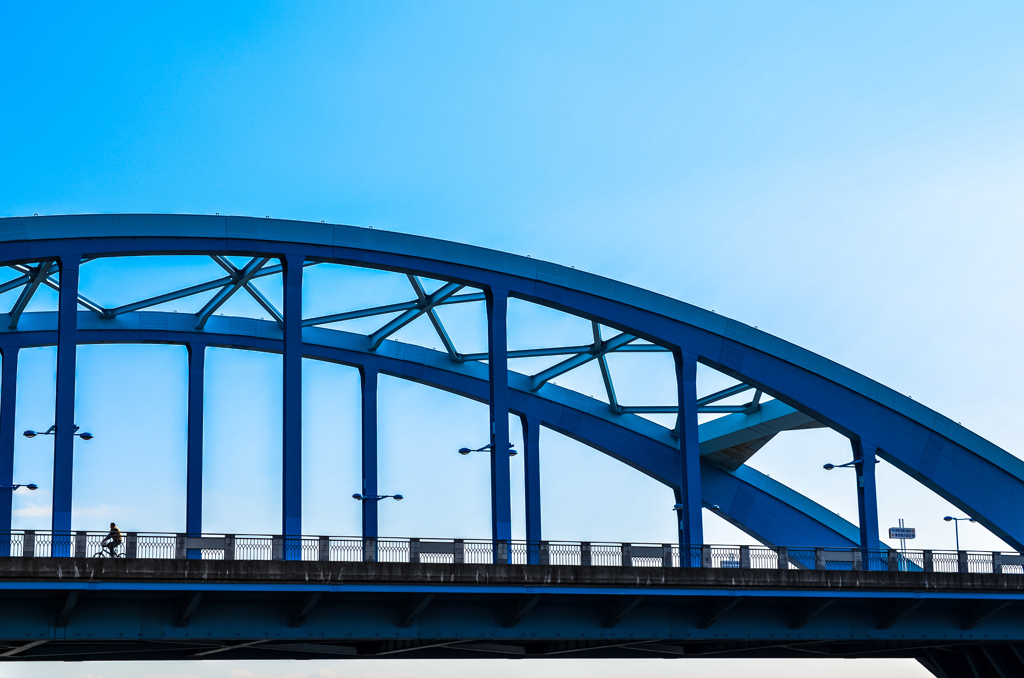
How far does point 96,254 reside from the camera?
1539 inches

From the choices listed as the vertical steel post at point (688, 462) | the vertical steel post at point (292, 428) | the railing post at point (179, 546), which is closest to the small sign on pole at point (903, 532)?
the vertical steel post at point (688, 462)

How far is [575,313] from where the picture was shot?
44938 mm

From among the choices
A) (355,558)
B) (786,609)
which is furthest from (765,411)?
(355,558)

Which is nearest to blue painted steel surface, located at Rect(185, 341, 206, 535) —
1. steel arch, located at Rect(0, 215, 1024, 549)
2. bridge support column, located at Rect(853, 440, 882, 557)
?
steel arch, located at Rect(0, 215, 1024, 549)

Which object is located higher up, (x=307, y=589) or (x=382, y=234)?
(x=382, y=234)

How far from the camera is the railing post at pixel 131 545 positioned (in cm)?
3092

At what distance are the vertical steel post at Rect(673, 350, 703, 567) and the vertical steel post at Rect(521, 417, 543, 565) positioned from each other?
5721 mm

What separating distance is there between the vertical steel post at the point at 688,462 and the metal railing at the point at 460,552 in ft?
2.14

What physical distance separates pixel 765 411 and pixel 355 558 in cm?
2729

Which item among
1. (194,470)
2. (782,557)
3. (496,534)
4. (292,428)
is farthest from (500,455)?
(194,470)

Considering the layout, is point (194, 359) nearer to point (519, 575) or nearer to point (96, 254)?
point (96, 254)

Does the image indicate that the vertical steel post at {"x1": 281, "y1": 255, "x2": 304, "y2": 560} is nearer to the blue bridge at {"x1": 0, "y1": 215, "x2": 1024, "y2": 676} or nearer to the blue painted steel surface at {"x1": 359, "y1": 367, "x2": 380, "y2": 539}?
the blue bridge at {"x1": 0, "y1": 215, "x2": 1024, "y2": 676}

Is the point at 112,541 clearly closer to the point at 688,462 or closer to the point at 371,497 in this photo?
the point at 371,497

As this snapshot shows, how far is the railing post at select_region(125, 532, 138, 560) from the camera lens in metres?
30.9
